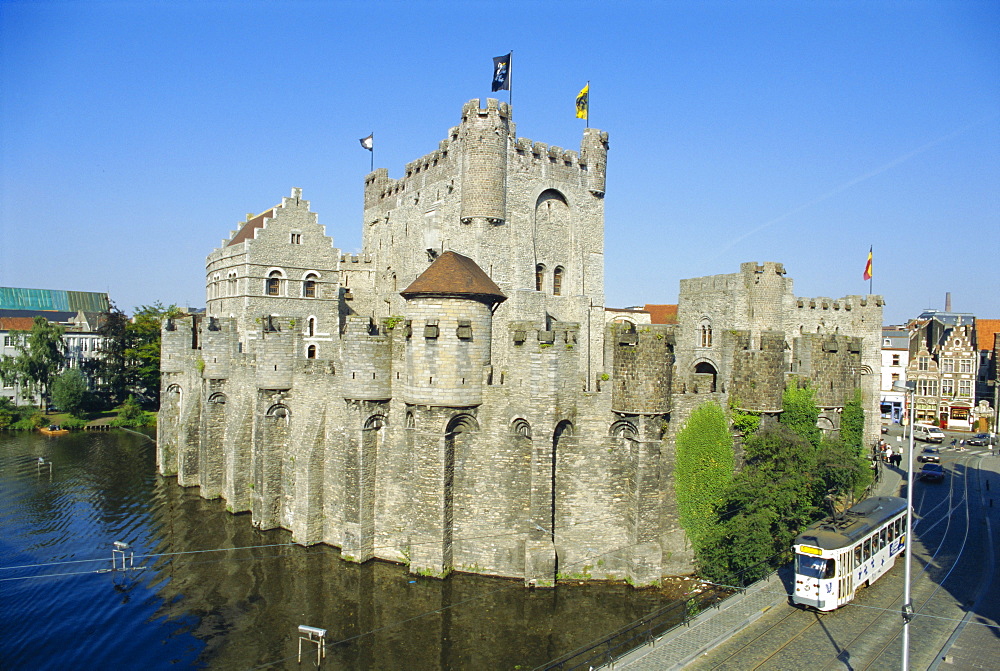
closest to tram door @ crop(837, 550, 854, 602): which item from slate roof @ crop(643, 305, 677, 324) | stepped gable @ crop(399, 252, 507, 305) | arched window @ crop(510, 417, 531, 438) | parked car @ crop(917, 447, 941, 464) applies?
arched window @ crop(510, 417, 531, 438)

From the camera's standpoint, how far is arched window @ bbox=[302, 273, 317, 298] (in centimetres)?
3838

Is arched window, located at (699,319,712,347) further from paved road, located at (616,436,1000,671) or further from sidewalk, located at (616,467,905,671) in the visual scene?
sidewalk, located at (616,467,905,671)

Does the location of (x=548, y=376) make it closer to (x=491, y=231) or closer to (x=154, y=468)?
(x=491, y=231)

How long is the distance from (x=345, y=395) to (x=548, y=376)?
7.78 m

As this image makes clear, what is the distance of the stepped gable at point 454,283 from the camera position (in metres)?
21.6

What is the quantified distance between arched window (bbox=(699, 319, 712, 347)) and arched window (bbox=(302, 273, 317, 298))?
22.8 m

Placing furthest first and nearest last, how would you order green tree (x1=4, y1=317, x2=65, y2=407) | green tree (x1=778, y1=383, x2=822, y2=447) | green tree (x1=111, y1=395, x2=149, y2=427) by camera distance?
green tree (x1=4, y1=317, x2=65, y2=407) < green tree (x1=111, y1=395, x2=149, y2=427) < green tree (x1=778, y1=383, x2=822, y2=447)

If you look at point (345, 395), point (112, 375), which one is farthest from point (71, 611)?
point (112, 375)

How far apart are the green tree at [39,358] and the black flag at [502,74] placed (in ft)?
179

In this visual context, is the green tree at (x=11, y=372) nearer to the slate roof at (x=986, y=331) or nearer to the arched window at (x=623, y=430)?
the arched window at (x=623, y=430)

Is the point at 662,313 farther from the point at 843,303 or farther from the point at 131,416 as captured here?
the point at 131,416

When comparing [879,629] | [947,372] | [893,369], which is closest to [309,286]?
[879,629]

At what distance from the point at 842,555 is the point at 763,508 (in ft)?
9.92

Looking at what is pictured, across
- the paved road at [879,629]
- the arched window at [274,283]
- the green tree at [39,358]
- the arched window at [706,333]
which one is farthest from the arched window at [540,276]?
the green tree at [39,358]
